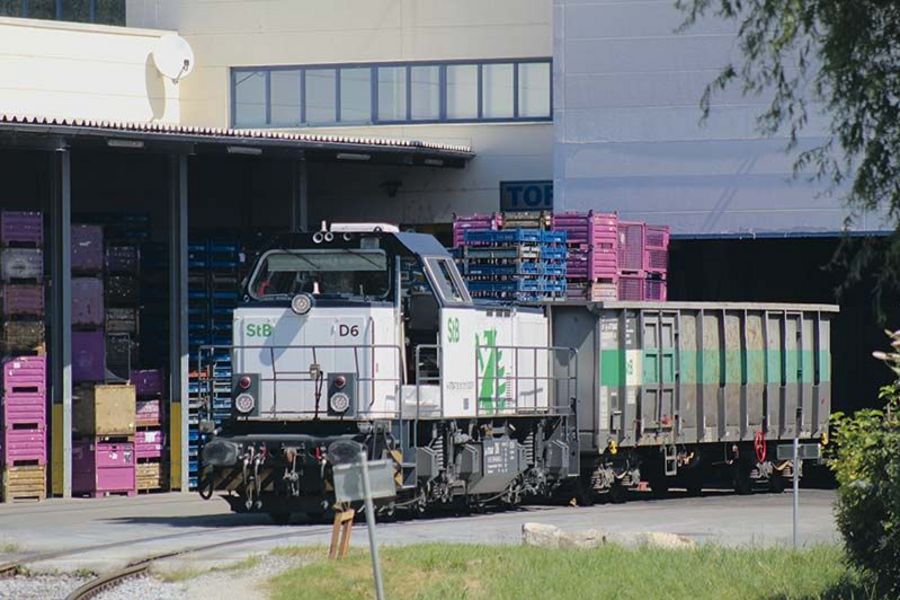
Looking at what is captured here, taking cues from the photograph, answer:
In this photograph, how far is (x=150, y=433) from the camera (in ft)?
94.2

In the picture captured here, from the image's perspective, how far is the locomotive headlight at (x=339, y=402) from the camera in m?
19.6

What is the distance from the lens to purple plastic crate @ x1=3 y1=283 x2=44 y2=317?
26797mm

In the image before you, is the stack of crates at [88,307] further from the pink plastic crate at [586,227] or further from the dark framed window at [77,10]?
the dark framed window at [77,10]

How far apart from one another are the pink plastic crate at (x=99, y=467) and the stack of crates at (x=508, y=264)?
7225mm

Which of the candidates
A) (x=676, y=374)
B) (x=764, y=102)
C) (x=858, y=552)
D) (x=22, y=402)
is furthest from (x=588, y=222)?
(x=858, y=552)

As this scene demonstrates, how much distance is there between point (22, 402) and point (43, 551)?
9419 mm

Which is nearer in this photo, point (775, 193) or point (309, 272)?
point (309, 272)

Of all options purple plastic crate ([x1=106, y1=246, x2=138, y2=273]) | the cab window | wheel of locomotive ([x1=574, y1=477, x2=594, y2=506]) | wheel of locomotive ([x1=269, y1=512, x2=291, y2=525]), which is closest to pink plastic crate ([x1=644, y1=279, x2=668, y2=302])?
wheel of locomotive ([x1=574, y1=477, x2=594, y2=506])

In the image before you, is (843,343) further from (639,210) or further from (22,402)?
(22,402)

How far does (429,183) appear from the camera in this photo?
3297 cm

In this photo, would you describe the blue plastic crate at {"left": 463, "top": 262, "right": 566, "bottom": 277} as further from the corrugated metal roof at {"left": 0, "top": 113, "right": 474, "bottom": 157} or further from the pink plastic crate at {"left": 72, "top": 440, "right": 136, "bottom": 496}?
the pink plastic crate at {"left": 72, "top": 440, "right": 136, "bottom": 496}

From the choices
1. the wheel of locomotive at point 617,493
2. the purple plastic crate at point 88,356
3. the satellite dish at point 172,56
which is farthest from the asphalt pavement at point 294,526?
the satellite dish at point 172,56

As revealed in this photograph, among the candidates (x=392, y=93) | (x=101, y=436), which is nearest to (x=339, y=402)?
(x=101, y=436)

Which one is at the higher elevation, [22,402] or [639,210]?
[639,210]
